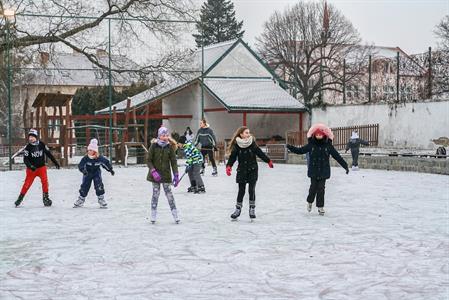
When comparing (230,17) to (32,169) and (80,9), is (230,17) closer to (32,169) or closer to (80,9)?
(80,9)

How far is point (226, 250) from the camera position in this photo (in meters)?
7.81

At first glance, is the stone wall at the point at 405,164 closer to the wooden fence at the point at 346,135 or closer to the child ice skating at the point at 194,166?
the wooden fence at the point at 346,135

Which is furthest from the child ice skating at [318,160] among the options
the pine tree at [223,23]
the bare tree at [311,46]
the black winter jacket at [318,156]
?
the pine tree at [223,23]

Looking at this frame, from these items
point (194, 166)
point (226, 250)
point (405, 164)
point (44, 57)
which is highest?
point (44, 57)

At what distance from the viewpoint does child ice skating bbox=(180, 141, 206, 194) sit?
14.5 metres

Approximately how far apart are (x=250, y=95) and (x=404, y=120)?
11.5 m

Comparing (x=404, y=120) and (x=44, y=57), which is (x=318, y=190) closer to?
(x=44, y=57)

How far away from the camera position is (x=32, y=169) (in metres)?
12.1

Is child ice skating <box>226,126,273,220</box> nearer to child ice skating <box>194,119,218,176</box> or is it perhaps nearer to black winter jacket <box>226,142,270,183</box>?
black winter jacket <box>226,142,270,183</box>

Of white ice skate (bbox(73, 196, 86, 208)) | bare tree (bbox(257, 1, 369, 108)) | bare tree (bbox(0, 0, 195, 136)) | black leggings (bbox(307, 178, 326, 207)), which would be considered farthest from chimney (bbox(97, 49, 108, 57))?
bare tree (bbox(257, 1, 369, 108))

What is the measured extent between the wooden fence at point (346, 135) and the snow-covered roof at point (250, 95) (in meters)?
4.17

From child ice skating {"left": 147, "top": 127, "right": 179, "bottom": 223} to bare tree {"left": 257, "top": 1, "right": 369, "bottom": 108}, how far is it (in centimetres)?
4234

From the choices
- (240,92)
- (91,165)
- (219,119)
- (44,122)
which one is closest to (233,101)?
(240,92)

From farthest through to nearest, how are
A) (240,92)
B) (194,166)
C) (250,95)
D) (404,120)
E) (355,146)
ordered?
(240,92) < (250,95) < (404,120) < (355,146) < (194,166)
